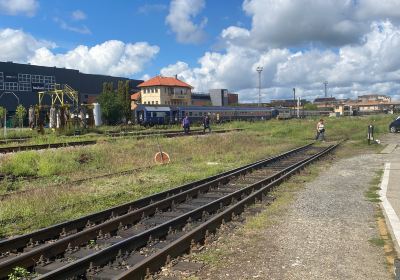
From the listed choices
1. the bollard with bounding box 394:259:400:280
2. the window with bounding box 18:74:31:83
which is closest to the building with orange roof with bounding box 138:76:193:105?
the window with bounding box 18:74:31:83

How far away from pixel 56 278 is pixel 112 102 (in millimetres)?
52865

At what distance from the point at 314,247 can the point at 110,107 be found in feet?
170

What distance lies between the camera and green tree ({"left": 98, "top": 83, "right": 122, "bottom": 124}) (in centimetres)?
5662

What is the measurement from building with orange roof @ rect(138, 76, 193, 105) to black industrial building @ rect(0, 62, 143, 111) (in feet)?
58.3

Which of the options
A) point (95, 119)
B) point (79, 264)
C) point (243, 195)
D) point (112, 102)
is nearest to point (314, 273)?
point (79, 264)

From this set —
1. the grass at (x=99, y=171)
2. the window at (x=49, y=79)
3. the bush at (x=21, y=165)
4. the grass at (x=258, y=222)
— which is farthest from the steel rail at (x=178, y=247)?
the window at (x=49, y=79)

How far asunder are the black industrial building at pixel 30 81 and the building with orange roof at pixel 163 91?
58.3ft

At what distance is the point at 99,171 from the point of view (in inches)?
666

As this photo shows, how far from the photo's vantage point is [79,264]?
18.5 feet

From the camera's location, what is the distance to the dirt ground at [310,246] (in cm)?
573

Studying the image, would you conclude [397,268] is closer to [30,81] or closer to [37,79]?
[30,81]

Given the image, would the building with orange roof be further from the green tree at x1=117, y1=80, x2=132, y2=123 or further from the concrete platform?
the concrete platform

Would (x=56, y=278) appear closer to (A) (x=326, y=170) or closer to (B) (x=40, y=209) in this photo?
(B) (x=40, y=209)

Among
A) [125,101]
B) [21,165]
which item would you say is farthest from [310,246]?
[125,101]
